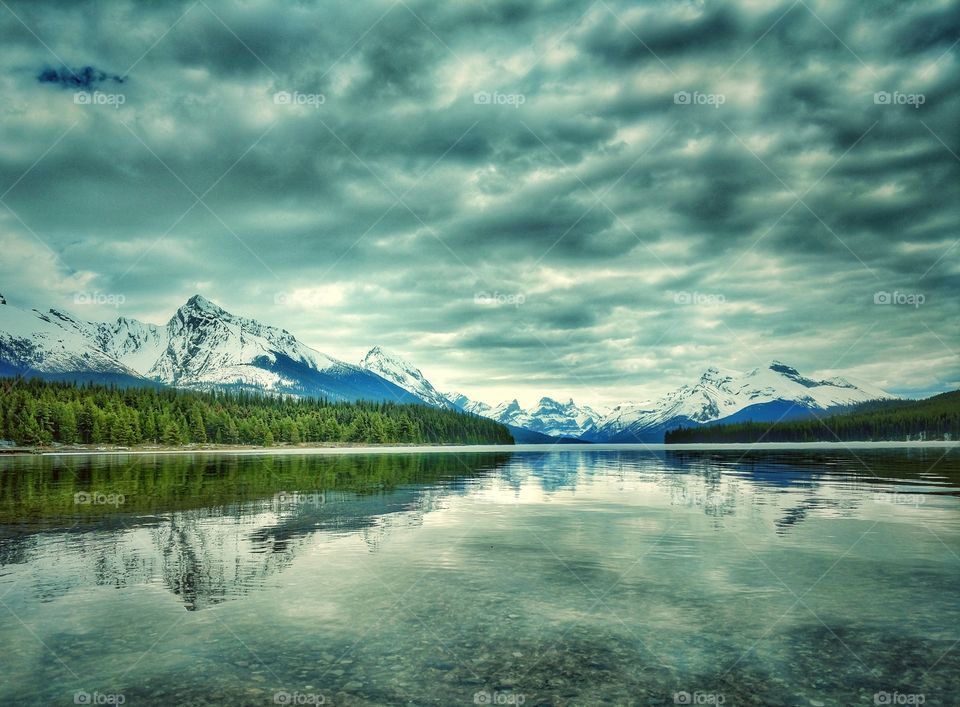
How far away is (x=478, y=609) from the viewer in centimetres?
1702

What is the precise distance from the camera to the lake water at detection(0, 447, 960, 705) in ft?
39.0

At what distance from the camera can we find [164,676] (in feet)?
40.3

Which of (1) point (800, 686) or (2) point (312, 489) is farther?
(2) point (312, 489)

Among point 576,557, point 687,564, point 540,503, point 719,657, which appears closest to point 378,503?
point 540,503

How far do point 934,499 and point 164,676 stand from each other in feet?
157

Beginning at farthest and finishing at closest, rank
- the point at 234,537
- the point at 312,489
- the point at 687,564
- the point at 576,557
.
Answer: the point at 312,489
the point at 234,537
the point at 576,557
the point at 687,564

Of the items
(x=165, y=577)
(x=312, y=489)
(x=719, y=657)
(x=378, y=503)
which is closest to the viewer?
(x=719, y=657)

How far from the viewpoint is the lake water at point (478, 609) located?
11.9 metres

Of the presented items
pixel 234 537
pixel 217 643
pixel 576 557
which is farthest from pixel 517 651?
pixel 234 537

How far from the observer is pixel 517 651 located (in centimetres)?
1373

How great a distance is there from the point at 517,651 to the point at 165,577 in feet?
41.0

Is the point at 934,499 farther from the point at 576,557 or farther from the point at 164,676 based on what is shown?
the point at 164,676

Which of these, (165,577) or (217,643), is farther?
(165,577)

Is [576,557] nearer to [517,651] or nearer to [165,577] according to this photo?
[517,651]
